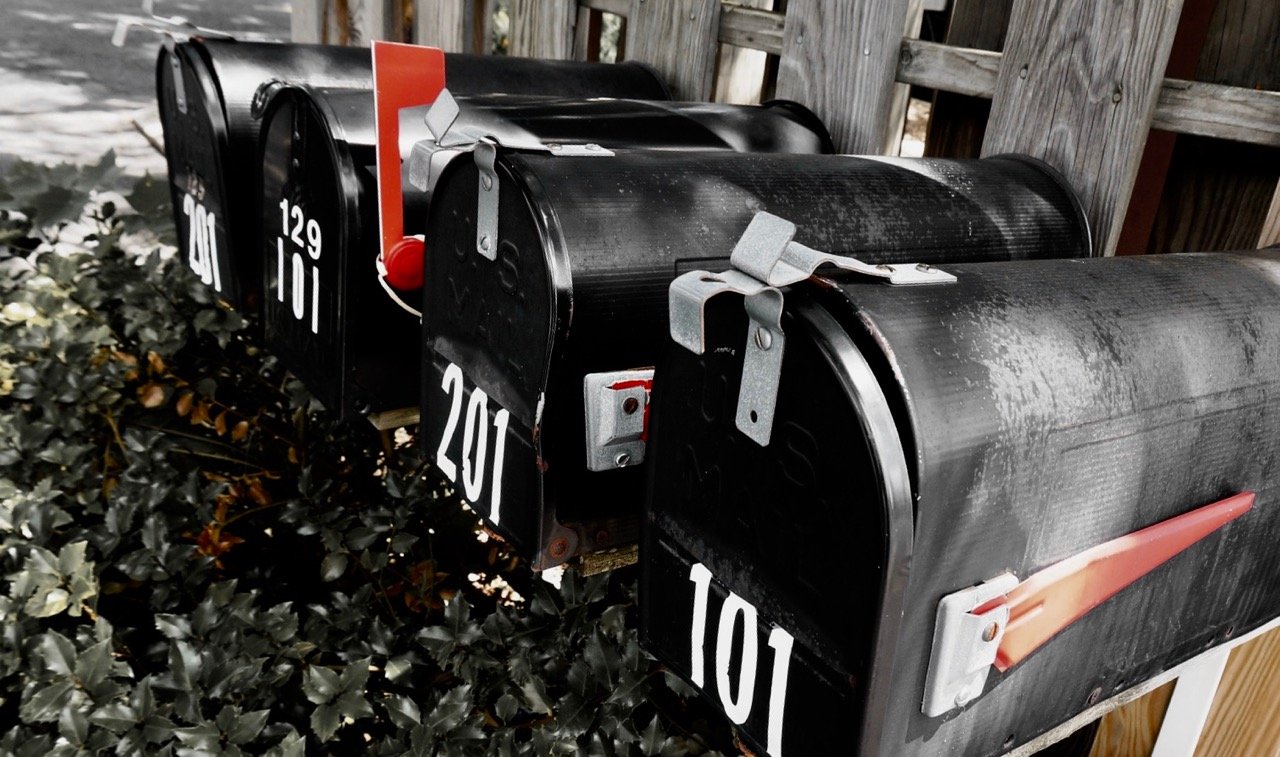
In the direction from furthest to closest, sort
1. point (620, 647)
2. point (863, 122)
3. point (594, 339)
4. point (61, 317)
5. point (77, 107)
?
1. point (77, 107)
2. point (61, 317)
3. point (863, 122)
4. point (620, 647)
5. point (594, 339)

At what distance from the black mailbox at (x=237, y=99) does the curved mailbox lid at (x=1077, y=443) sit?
1.19 meters

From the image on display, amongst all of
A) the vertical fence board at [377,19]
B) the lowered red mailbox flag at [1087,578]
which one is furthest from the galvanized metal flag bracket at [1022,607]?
the vertical fence board at [377,19]

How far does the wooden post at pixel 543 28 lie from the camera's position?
7.66 feet

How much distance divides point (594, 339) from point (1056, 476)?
470mm

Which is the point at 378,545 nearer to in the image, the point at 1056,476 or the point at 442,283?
the point at 442,283

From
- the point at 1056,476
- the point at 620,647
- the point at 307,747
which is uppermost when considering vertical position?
the point at 1056,476

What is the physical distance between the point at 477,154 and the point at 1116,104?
823 mm

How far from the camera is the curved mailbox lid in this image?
746mm

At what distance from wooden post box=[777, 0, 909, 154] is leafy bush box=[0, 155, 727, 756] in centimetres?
84

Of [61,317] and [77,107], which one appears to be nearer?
[61,317]

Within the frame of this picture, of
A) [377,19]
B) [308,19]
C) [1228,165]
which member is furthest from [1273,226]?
[308,19]

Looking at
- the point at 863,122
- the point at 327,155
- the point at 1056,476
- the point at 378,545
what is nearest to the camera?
the point at 1056,476

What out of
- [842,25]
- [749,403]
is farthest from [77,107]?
[749,403]

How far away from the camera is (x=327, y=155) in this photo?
55.2 inches
